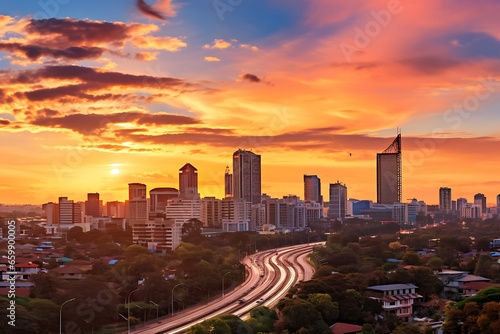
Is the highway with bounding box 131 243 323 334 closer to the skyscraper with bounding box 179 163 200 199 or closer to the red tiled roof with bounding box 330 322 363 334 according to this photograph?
the red tiled roof with bounding box 330 322 363 334

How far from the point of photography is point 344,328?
20.7 m

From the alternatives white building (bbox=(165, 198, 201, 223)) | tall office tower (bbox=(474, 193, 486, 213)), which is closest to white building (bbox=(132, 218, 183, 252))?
white building (bbox=(165, 198, 201, 223))

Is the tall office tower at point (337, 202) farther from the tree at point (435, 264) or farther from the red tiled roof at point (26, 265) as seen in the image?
the red tiled roof at point (26, 265)

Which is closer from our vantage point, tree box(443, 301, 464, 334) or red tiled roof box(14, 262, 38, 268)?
tree box(443, 301, 464, 334)

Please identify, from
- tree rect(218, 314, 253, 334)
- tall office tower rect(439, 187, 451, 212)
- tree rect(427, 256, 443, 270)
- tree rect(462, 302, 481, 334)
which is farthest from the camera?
tall office tower rect(439, 187, 451, 212)

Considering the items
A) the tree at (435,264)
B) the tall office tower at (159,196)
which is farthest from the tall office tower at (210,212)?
the tree at (435,264)

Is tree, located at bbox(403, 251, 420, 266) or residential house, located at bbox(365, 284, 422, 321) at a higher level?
tree, located at bbox(403, 251, 420, 266)

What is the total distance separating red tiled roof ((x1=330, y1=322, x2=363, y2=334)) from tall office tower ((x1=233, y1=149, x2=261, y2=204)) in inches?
2868

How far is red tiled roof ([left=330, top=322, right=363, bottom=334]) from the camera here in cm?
2041

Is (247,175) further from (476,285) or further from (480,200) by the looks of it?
(476,285)

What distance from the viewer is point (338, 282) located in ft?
84.0

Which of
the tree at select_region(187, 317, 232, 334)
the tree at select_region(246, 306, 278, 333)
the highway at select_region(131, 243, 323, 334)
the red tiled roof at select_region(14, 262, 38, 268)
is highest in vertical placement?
the red tiled roof at select_region(14, 262, 38, 268)

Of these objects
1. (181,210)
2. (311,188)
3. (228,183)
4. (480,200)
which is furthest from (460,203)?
(181,210)

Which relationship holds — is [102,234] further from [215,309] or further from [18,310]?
[18,310]
